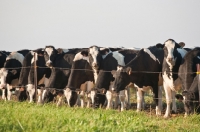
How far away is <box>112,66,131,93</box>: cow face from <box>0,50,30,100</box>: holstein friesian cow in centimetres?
613

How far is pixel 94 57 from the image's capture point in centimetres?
1775

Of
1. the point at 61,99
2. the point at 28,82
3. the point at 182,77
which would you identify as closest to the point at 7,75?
the point at 28,82

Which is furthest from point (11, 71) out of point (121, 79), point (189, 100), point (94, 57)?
point (189, 100)

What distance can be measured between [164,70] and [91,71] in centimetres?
387

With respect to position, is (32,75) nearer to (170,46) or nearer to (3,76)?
(3,76)

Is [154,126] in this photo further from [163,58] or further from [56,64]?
[56,64]

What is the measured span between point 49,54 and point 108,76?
383 cm

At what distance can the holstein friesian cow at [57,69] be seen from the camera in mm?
17969

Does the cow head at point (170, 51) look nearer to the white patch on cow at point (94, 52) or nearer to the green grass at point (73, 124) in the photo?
the white patch on cow at point (94, 52)

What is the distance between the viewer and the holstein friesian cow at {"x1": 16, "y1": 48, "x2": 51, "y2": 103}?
61.2 ft

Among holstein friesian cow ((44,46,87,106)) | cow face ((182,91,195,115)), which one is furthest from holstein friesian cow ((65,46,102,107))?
cow face ((182,91,195,115))

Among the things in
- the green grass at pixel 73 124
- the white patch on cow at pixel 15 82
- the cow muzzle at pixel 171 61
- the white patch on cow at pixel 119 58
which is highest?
the white patch on cow at pixel 119 58

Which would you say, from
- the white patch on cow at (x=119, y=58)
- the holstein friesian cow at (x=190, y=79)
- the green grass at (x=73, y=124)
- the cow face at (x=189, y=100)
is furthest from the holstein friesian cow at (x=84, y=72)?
Answer: the green grass at (x=73, y=124)

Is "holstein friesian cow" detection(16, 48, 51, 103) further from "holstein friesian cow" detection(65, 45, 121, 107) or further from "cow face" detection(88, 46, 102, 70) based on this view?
"cow face" detection(88, 46, 102, 70)
